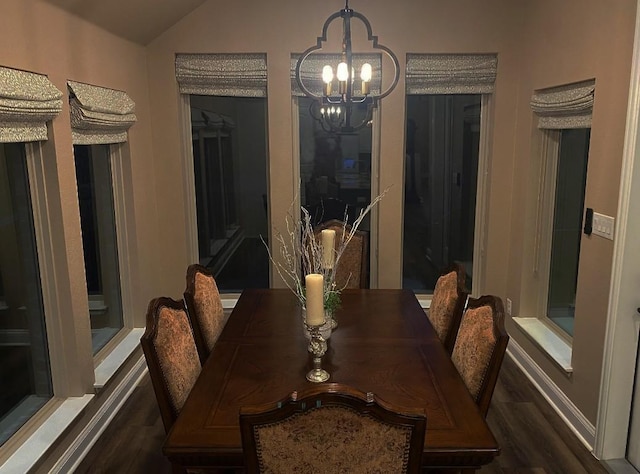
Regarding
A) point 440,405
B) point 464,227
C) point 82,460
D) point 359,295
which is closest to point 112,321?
point 82,460

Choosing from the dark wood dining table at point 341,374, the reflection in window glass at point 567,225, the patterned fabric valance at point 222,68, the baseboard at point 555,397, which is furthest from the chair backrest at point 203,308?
the reflection in window glass at point 567,225

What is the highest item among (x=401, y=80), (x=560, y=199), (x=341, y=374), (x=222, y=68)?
(x=222, y=68)

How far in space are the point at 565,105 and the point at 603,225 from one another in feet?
2.81

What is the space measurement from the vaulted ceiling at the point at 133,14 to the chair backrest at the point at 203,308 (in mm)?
1537

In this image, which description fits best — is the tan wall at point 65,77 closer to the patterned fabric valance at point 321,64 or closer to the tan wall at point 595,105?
the patterned fabric valance at point 321,64

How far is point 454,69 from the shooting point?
4.16m

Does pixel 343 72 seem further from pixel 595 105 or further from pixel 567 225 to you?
pixel 567 225

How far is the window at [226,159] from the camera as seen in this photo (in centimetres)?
417

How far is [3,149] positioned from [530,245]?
137 inches

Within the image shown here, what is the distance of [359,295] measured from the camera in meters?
3.46

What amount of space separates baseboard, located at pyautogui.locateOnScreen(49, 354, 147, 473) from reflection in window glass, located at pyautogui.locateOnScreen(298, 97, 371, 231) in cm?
188

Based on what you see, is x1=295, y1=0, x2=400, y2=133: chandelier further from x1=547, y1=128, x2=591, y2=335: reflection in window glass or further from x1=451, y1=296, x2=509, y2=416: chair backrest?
x1=547, y1=128, x2=591, y2=335: reflection in window glass

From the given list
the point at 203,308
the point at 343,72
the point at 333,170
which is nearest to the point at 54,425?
the point at 203,308

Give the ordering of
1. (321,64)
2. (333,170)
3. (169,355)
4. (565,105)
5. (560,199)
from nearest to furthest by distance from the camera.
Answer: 1. (169,355)
2. (565,105)
3. (560,199)
4. (321,64)
5. (333,170)
